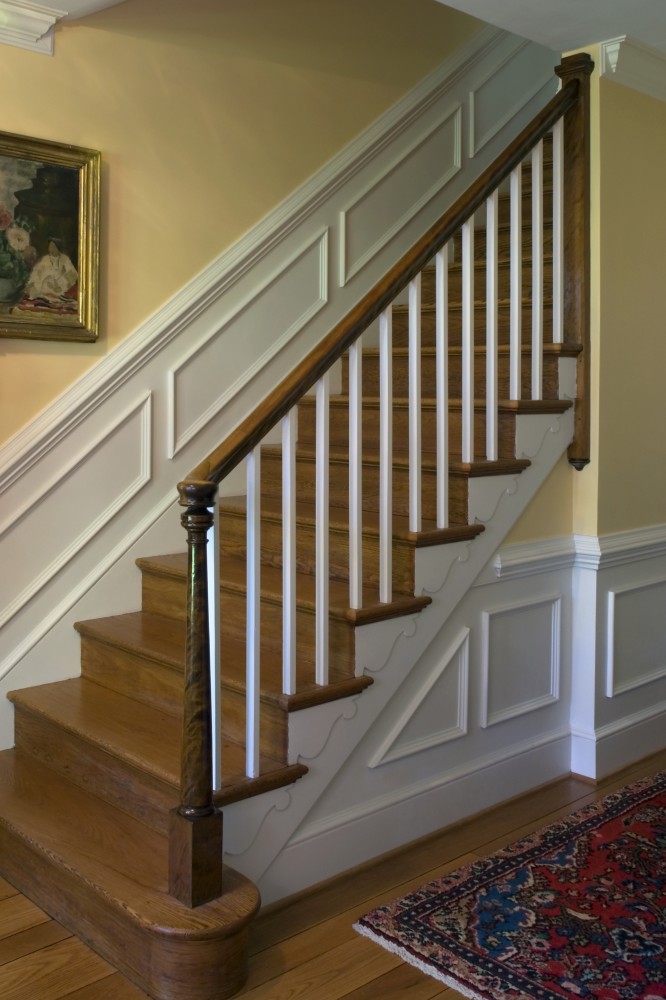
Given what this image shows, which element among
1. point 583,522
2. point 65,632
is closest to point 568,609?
point 583,522

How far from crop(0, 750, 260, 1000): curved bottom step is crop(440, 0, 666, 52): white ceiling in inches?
99.1

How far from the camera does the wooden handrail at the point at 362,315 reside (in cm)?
223

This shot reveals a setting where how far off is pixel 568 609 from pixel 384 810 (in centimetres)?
105

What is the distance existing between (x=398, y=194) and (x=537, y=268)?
3.89ft

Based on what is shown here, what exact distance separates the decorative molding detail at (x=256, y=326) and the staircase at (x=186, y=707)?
0.29 m

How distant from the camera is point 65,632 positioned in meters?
3.20

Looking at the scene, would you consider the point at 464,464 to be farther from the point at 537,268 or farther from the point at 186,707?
the point at 186,707

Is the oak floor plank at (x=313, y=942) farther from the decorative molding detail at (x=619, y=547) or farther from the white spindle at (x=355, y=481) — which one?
the decorative molding detail at (x=619, y=547)

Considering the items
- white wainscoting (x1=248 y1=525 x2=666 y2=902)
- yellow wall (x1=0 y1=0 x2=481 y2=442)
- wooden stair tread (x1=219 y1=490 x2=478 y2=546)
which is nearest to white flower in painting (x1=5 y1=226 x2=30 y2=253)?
yellow wall (x1=0 y1=0 x2=481 y2=442)

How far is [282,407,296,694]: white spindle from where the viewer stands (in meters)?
2.41

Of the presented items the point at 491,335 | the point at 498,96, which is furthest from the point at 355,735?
the point at 498,96

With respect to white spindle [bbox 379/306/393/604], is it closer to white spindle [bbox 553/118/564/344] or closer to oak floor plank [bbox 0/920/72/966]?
white spindle [bbox 553/118/564/344]

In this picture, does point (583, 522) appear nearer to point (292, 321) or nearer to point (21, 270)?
point (292, 321)

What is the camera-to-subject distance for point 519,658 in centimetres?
325
